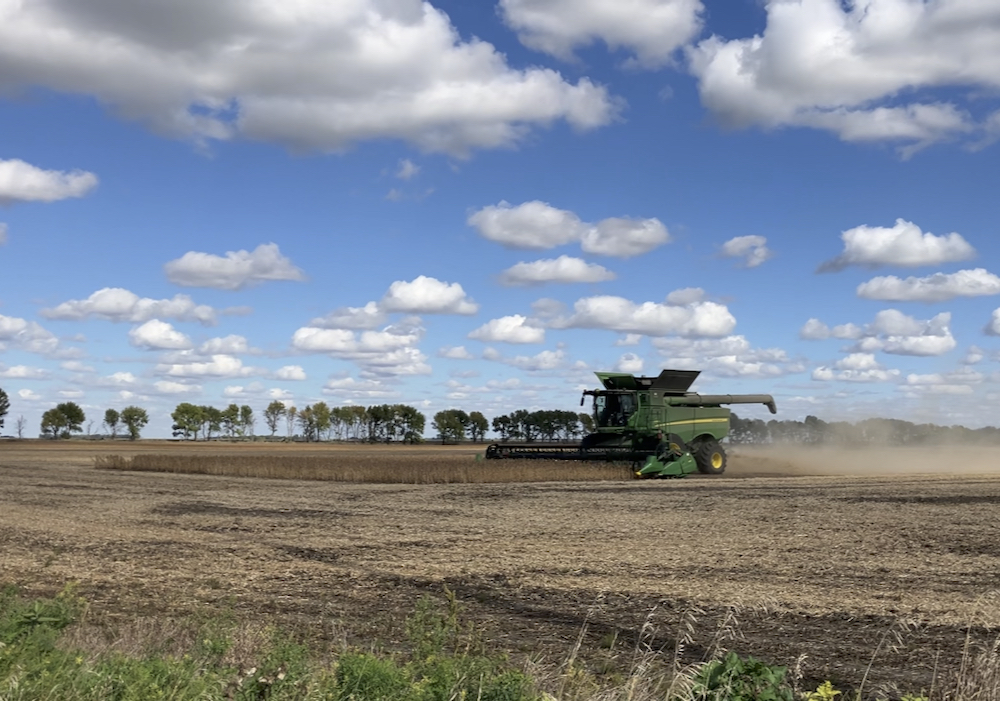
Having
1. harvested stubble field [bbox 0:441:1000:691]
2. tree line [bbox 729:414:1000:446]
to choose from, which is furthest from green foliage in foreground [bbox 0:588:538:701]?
tree line [bbox 729:414:1000:446]

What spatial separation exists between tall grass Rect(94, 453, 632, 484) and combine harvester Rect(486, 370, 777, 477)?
917mm

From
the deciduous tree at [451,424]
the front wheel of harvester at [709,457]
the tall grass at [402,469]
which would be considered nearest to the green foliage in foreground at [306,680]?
the tall grass at [402,469]

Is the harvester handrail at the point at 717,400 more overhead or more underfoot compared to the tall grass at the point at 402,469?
more overhead

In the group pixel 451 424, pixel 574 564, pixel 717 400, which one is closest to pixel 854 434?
pixel 717 400

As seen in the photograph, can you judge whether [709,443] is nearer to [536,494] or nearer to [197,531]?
[536,494]

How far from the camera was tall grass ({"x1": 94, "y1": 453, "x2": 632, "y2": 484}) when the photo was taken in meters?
33.0

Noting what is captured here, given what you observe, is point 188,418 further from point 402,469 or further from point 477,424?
point 402,469

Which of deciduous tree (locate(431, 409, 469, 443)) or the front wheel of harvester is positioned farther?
deciduous tree (locate(431, 409, 469, 443))

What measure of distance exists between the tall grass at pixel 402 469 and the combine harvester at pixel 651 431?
917 millimetres

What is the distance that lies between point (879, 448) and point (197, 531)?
50.6 metres

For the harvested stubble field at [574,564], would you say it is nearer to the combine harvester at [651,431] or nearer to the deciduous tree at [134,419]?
the combine harvester at [651,431]

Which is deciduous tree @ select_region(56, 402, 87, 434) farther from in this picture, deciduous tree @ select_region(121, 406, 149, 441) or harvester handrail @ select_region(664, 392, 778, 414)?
→ harvester handrail @ select_region(664, 392, 778, 414)

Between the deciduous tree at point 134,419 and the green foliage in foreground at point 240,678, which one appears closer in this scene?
the green foliage in foreground at point 240,678

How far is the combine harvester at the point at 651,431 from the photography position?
3325 cm
